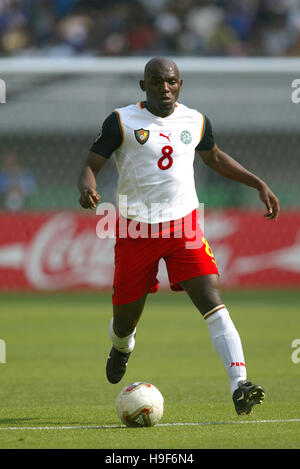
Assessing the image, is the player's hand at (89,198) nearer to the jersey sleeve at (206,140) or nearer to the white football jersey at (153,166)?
the white football jersey at (153,166)

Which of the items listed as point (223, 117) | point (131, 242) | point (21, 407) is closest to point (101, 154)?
point (131, 242)

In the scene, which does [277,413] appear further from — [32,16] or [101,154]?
[32,16]

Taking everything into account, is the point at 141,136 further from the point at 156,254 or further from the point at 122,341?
the point at 122,341

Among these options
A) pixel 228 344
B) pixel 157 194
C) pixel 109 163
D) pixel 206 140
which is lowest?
pixel 228 344

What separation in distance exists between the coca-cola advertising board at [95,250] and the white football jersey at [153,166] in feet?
28.3

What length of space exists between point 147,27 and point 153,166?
1500 cm

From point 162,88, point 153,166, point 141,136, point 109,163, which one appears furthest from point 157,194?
point 109,163

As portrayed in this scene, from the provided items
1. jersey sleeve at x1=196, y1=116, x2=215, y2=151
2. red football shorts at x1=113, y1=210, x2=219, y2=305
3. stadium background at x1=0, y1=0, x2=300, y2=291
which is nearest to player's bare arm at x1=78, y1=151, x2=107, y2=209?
red football shorts at x1=113, y1=210, x2=219, y2=305

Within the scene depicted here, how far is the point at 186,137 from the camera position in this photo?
6.01 metres

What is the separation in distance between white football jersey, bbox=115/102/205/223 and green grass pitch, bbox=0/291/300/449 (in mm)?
1445

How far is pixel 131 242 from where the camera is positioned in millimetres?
5953

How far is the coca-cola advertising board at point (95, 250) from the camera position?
48.9 feet

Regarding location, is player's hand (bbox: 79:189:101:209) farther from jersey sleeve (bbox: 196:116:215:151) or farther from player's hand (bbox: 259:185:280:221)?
player's hand (bbox: 259:185:280:221)

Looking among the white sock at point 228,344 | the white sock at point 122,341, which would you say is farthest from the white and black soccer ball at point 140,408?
the white sock at point 122,341
